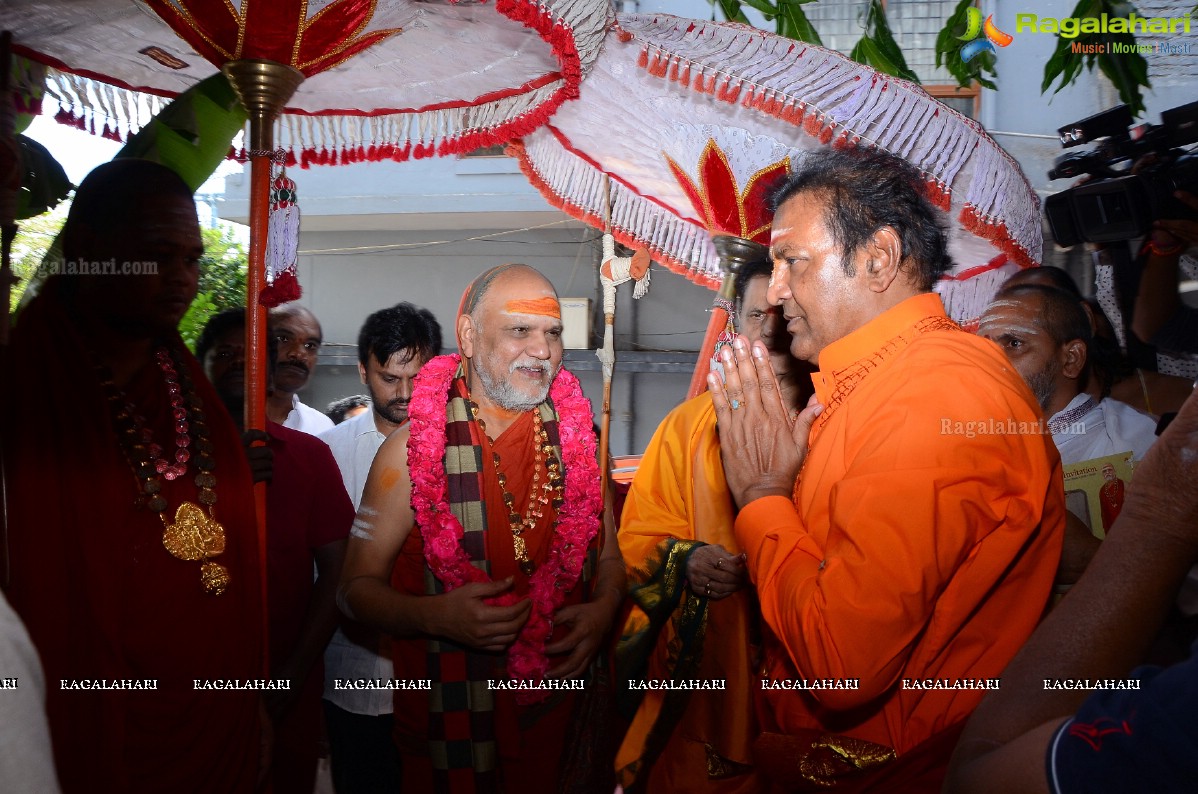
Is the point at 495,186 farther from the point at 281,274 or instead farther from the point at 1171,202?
the point at 1171,202

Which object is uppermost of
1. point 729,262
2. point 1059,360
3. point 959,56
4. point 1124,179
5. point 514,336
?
point 959,56

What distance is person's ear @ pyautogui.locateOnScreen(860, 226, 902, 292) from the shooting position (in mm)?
1617

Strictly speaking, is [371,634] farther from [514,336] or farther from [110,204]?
[110,204]

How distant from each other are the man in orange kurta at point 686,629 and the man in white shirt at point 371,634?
832 millimetres

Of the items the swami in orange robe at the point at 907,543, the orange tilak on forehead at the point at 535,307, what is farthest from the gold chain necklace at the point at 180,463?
the swami in orange robe at the point at 907,543

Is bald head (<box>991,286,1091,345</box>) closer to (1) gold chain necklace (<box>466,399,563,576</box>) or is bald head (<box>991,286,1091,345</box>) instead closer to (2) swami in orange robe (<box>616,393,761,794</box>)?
(2) swami in orange robe (<box>616,393,761,794</box>)

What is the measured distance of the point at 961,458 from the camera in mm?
1315

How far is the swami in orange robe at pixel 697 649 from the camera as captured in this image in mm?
2475

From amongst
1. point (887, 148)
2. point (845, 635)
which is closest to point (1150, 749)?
point (845, 635)

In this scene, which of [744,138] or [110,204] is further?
[744,138]

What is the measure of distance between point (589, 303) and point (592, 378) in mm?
1360

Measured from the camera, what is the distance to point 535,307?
2348 millimetres

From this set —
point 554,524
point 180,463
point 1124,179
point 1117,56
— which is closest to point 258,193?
point 180,463

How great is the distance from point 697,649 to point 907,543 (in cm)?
141
